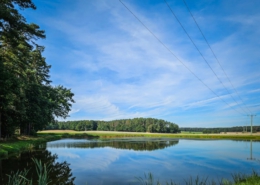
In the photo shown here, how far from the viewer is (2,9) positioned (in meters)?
15.0

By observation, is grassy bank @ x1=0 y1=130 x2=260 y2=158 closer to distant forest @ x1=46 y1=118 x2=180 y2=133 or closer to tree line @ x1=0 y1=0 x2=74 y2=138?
tree line @ x1=0 y1=0 x2=74 y2=138

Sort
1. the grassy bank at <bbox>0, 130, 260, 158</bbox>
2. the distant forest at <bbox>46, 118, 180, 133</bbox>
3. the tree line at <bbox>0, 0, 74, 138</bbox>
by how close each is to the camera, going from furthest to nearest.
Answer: the distant forest at <bbox>46, 118, 180, 133</bbox> < the grassy bank at <bbox>0, 130, 260, 158</bbox> < the tree line at <bbox>0, 0, 74, 138</bbox>

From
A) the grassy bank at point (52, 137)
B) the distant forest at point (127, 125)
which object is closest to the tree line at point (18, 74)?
the grassy bank at point (52, 137)

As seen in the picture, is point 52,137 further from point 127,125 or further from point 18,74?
point 127,125

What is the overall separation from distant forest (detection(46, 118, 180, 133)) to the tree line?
88962mm

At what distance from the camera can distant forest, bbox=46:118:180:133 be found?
133 m

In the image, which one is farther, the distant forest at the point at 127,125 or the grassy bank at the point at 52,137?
the distant forest at the point at 127,125

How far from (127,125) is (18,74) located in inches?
4709

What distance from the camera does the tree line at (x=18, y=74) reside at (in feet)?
57.2

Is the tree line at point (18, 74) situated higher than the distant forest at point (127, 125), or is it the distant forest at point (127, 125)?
the tree line at point (18, 74)

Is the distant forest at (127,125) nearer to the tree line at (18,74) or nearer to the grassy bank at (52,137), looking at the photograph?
the grassy bank at (52,137)

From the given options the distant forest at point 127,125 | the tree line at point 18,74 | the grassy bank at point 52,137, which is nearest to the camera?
the tree line at point 18,74

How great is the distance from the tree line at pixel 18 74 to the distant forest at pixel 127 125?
292ft

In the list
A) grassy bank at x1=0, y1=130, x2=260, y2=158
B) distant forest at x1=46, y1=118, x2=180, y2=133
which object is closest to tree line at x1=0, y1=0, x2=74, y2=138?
grassy bank at x1=0, y1=130, x2=260, y2=158
